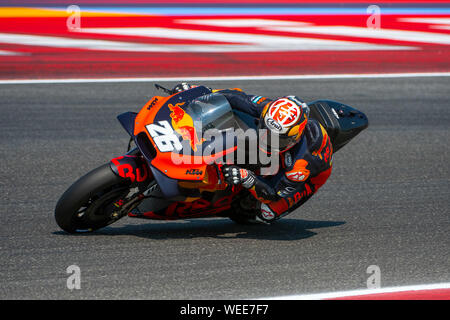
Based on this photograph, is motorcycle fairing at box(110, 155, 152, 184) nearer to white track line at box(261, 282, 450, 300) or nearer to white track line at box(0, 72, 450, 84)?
white track line at box(261, 282, 450, 300)

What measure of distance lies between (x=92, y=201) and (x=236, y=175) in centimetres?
108

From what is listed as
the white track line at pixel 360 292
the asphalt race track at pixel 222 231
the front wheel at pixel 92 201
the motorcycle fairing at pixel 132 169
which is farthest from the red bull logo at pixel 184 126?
the white track line at pixel 360 292

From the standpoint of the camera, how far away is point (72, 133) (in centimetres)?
901

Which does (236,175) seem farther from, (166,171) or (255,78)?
(255,78)

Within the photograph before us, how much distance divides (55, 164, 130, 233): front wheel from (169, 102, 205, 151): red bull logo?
54cm

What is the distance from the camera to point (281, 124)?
5238 millimetres

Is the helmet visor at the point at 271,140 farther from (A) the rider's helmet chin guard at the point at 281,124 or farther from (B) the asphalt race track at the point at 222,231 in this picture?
(B) the asphalt race track at the point at 222,231

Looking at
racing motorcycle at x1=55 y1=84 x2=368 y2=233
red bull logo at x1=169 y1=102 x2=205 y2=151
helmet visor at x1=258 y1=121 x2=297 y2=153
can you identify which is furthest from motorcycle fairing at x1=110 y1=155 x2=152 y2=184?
helmet visor at x1=258 y1=121 x2=297 y2=153

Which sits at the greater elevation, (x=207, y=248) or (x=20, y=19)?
(x=20, y=19)

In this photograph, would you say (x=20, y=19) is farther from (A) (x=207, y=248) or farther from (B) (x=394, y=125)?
(A) (x=207, y=248)

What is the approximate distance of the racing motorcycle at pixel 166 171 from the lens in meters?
5.19

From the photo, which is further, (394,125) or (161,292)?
(394,125)
